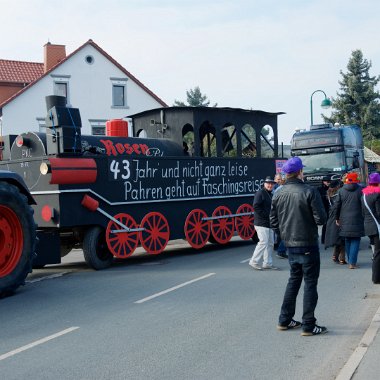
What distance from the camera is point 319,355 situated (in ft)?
18.1

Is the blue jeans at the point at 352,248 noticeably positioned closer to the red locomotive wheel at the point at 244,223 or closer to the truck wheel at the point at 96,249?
the red locomotive wheel at the point at 244,223

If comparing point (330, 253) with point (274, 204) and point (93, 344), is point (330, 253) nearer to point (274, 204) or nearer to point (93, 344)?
point (274, 204)

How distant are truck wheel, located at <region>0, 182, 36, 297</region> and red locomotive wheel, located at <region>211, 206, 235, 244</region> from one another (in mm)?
5627

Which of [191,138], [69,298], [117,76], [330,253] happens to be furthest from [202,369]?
[117,76]

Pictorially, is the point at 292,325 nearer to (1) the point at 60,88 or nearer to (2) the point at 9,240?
(2) the point at 9,240

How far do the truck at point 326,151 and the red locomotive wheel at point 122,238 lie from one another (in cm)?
1155

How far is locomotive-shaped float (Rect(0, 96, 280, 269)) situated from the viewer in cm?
1073

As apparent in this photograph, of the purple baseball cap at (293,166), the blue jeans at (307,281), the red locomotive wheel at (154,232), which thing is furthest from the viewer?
the red locomotive wheel at (154,232)

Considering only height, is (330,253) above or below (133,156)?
below

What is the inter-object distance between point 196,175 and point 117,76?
2685 centimetres

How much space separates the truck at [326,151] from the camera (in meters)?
22.6

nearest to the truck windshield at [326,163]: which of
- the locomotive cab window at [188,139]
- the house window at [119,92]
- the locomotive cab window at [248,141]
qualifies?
the locomotive cab window at [248,141]

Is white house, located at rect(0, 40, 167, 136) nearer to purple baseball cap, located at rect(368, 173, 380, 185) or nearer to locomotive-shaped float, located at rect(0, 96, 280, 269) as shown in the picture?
locomotive-shaped float, located at rect(0, 96, 280, 269)

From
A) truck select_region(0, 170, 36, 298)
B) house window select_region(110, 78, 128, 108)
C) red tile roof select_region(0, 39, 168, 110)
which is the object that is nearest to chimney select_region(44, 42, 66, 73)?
red tile roof select_region(0, 39, 168, 110)
